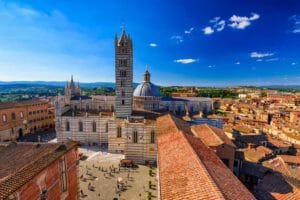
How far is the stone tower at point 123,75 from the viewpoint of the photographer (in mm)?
36781

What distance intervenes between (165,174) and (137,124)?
20314mm

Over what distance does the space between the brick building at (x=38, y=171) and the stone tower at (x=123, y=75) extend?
69.2 feet

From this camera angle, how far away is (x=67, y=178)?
49.4ft

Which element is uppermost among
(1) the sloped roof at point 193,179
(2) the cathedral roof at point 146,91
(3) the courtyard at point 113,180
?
(2) the cathedral roof at point 146,91

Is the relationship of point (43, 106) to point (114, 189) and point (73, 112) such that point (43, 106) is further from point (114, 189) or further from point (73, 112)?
point (114, 189)

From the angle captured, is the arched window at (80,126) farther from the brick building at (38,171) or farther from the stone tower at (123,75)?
the brick building at (38,171)

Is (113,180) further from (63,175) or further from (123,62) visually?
(123,62)

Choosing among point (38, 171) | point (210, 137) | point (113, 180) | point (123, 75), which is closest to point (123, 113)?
point (123, 75)

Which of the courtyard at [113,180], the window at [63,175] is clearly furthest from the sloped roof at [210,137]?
the window at [63,175]

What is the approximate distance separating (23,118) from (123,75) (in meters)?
29.2

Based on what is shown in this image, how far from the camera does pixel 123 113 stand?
3756 cm

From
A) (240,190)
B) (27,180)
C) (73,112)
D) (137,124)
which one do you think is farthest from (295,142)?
(27,180)

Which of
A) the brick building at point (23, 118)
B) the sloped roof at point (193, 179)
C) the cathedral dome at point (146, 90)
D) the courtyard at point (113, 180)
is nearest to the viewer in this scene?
the sloped roof at point (193, 179)

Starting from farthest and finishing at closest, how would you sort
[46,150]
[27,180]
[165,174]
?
[46,150]
[165,174]
[27,180]
